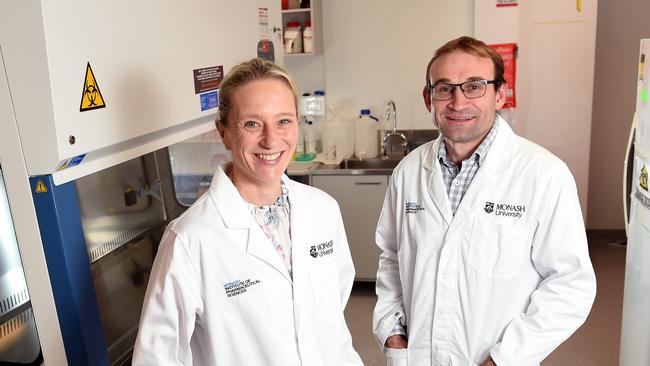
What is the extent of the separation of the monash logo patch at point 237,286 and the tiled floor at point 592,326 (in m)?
2.00

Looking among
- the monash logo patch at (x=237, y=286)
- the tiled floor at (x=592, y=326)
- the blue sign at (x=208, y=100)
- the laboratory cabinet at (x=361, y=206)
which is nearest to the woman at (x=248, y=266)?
the monash logo patch at (x=237, y=286)

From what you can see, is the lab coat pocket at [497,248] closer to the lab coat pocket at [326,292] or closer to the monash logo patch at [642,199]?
the lab coat pocket at [326,292]

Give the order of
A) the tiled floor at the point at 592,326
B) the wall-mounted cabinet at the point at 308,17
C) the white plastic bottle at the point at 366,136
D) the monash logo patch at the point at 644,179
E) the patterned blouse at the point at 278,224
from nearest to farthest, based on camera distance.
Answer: the patterned blouse at the point at 278,224 → the monash logo patch at the point at 644,179 → the tiled floor at the point at 592,326 → the wall-mounted cabinet at the point at 308,17 → the white plastic bottle at the point at 366,136

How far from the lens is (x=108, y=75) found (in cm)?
127

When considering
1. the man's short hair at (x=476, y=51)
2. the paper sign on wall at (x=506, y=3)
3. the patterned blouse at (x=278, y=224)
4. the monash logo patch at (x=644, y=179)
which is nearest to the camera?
the patterned blouse at (x=278, y=224)

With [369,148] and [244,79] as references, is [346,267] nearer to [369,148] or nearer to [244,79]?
[244,79]

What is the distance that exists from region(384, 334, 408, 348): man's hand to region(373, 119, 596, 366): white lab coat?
0.09ft

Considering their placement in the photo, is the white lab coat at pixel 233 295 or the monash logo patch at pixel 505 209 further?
the monash logo patch at pixel 505 209

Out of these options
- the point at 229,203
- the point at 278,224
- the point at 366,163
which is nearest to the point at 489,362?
the point at 278,224

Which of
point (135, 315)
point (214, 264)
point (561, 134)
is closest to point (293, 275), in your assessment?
point (214, 264)

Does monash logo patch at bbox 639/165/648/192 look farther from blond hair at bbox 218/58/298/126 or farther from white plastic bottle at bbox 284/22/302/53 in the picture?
white plastic bottle at bbox 284/22/302/53

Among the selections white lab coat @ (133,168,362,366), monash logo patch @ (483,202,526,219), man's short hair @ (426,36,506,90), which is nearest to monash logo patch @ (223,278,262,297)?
white lab coat @ (133,168,362,366)

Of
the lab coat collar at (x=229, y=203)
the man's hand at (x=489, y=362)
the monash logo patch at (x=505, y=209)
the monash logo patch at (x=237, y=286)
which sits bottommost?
the man's hand at (x=489, y=362)

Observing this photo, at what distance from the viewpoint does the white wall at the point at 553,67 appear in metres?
3.89
